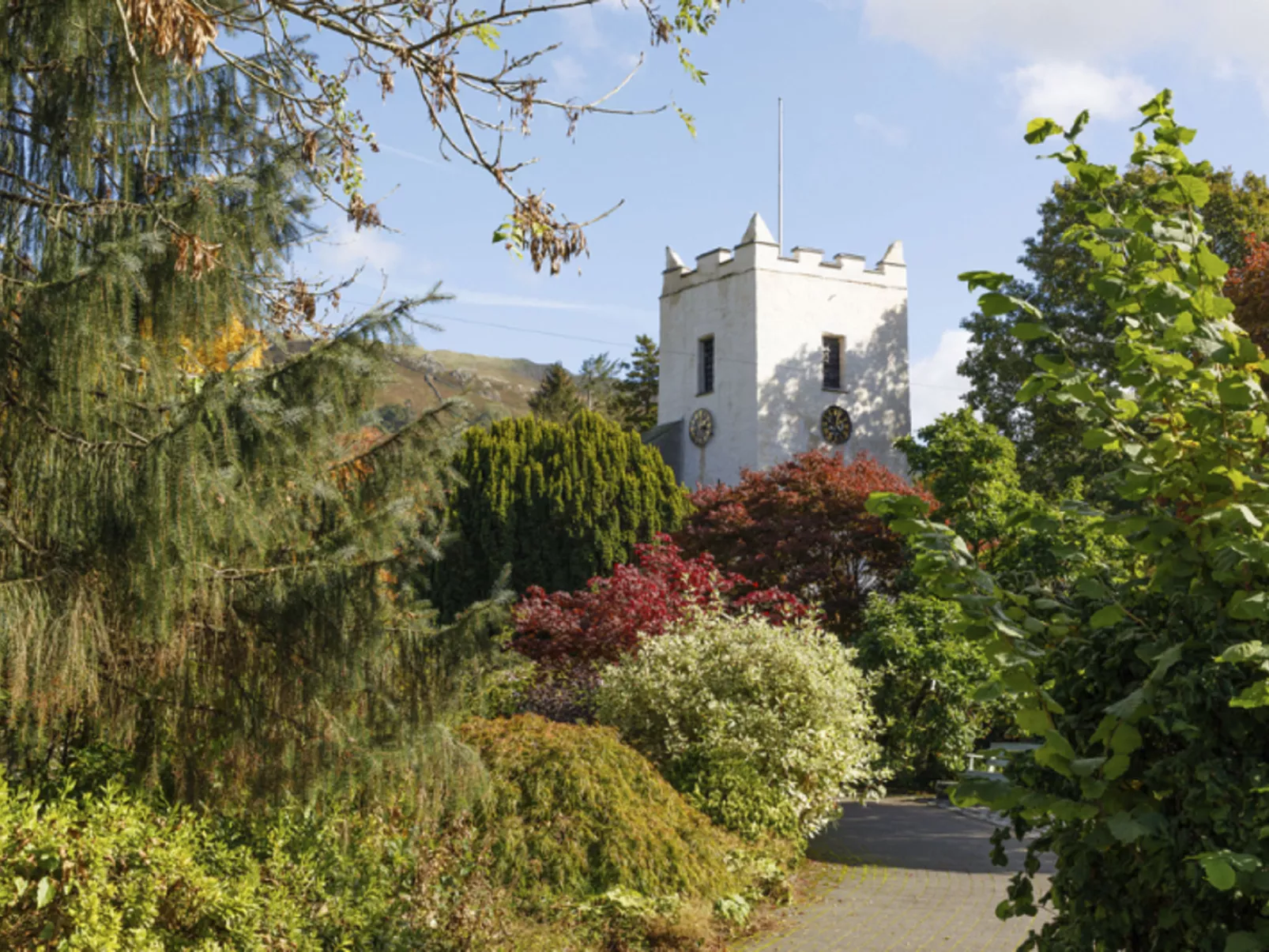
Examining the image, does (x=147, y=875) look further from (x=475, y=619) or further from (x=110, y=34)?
(x=110, y=34)

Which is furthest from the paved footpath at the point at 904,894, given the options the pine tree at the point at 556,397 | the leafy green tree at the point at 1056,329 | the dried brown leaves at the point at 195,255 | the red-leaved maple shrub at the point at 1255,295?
the pine tree at the point at 556,397

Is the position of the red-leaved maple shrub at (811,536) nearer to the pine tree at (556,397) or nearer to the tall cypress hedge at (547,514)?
the tall cypress hedge at (547,514)

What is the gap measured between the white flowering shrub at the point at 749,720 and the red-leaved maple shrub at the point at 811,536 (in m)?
9.20

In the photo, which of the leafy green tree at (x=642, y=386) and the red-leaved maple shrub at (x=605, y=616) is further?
the leafy green tree at (x=642, y=386)

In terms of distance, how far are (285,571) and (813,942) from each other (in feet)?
13.9

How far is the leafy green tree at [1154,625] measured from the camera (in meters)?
2.46

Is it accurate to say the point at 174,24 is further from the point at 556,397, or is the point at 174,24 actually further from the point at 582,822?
the point at 556,397

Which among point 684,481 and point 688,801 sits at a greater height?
point 684,481

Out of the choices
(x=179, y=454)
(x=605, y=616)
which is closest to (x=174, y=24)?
(x=179, y=454)

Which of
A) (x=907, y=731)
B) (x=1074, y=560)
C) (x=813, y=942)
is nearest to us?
(x=1074, y=560)

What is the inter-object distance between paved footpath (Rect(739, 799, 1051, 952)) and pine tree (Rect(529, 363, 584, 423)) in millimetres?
26916

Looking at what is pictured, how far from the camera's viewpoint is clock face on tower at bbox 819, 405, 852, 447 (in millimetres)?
32375

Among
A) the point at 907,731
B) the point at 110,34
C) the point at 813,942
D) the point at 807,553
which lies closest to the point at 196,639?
the point at 110,34

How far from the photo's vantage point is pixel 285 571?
6.27 metres
